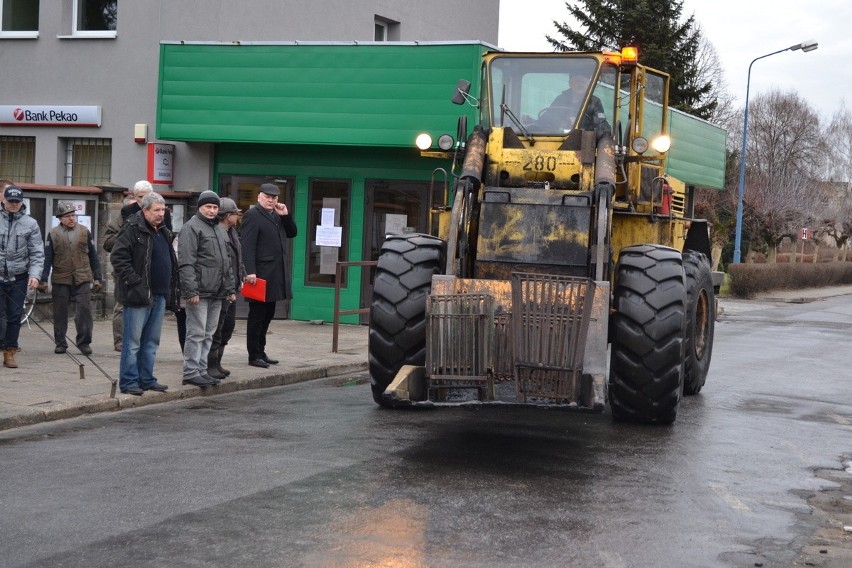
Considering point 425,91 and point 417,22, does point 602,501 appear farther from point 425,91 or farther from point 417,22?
point 417,22

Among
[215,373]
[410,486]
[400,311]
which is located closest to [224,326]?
[215,373]

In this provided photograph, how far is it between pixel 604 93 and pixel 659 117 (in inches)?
52.1

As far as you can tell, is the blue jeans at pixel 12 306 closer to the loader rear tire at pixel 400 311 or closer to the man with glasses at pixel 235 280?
the man with glasses at pixel 235 280

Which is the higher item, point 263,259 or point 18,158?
point 18,158

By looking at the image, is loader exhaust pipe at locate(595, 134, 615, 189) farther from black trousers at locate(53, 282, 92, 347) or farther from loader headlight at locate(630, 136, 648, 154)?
black trousers at locate(53, 282, 92, 347)

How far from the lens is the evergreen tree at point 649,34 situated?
42.4 metres

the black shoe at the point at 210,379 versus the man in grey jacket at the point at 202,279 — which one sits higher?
the man in grey jacket at the point at 202,279

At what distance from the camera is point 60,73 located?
68.0 ft

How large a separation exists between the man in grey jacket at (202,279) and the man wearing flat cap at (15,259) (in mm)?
1881

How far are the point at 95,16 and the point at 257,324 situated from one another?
1039 centimetres

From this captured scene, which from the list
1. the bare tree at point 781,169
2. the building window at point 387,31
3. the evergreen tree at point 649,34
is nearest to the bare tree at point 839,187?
the bare tree at point 781,169

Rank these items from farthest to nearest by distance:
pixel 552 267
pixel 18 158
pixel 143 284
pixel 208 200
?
pixel 18 158 → pixel 208 200 → pixel 143 284 → pixel 552 267

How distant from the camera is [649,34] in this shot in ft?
140

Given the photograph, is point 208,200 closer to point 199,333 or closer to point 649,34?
point 199,333
